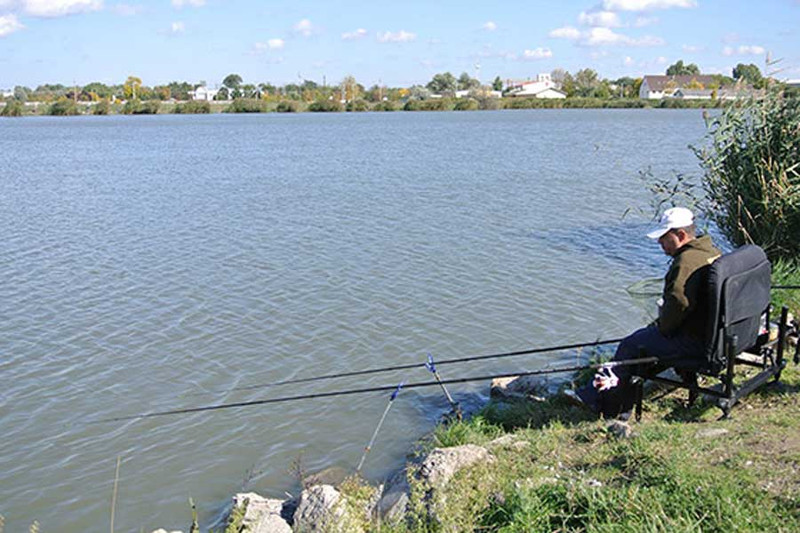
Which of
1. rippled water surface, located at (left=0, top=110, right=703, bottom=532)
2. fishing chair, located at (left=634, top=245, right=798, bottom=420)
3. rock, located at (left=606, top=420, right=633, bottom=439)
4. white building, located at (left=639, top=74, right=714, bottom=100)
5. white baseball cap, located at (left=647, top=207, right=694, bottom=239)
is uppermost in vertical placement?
white building, located at (left=639, top=74, right=714, bottom=100)

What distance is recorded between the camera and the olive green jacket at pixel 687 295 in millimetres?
5598

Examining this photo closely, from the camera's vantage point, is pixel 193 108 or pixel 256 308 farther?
pixel 193 108

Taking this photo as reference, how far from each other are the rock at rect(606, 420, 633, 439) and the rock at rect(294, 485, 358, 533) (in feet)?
6.16

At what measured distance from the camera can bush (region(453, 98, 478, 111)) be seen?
313 ft

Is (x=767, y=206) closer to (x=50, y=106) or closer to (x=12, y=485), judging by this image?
(x=12, y=485)

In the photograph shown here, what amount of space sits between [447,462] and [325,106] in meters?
93.4

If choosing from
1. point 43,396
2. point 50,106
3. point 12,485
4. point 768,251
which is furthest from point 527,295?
point 50,106

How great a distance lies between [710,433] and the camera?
17.7 ft

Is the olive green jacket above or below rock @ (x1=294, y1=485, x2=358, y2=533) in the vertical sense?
above

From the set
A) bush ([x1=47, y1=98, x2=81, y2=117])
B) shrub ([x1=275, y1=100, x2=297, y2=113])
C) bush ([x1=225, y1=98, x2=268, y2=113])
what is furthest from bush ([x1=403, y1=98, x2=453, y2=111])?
bush ([x1=47, y1=98, x2=81, y2=117])

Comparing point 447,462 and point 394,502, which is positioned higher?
point 447,462

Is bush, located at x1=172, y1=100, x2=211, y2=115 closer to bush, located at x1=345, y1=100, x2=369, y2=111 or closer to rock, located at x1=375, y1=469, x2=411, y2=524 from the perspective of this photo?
bush, located at x1=345, y1=100, x2=369, y2=111

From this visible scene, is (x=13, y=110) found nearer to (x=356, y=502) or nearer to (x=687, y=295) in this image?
(x=356, y=502)

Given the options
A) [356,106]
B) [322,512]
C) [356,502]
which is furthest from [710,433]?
[356,106]
